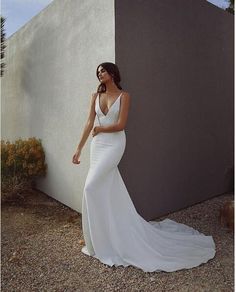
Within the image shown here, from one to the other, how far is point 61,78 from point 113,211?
2439 mm

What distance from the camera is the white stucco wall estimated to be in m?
4.16

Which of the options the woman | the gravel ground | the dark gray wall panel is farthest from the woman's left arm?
the gravel ground

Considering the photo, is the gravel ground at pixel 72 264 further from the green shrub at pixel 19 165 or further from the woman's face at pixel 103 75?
the woman's face at pixel 103 75

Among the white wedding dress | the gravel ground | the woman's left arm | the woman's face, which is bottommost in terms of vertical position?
the gravel ground

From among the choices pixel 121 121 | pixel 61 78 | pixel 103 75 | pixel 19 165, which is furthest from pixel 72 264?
pixel 61 78

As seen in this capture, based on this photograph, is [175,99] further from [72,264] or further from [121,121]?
[72,264]

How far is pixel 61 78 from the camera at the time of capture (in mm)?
4887

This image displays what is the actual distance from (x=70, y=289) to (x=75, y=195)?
6.88 ft

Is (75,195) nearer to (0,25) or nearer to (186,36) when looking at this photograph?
(186,36)

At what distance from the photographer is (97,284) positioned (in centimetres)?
280

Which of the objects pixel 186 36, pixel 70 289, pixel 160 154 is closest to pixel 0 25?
pixel 186 36

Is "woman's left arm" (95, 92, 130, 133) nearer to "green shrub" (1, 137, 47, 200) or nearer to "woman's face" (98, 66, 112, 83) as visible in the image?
"woman's face" (98, 66, 112, 83)

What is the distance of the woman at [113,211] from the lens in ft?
10.7

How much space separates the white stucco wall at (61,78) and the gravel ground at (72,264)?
0.74 metres
